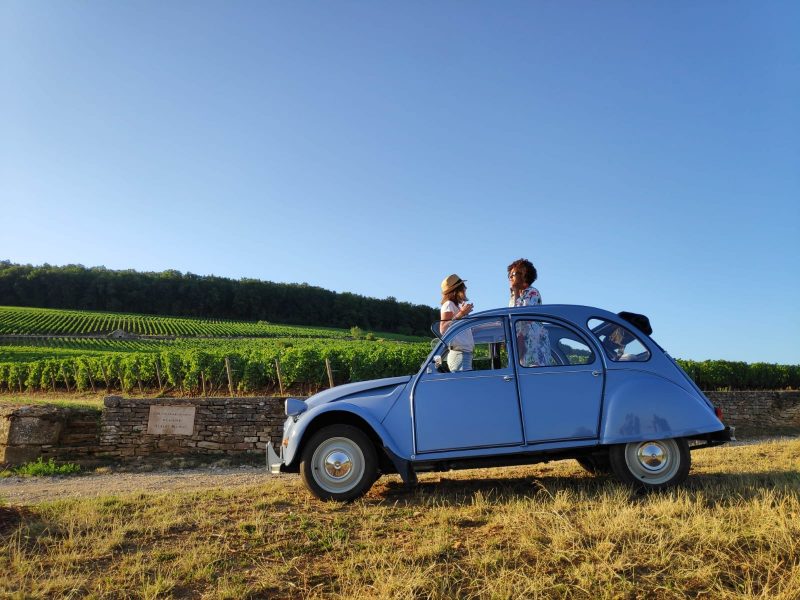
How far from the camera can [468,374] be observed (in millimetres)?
5445

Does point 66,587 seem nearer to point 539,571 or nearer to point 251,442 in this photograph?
point 539,571

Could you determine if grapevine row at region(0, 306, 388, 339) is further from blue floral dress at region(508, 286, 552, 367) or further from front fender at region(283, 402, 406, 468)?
blue floral dress at region(508, 286, 552, 367)

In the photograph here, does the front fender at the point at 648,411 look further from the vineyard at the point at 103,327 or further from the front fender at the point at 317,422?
the vineyard at the point at 103,327

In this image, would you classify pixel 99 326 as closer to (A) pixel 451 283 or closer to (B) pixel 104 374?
(B) pixel 104 374

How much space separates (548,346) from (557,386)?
42 centimetres

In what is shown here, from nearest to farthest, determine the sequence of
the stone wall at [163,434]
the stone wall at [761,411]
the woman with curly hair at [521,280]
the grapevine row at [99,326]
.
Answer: the woman with curly hair at [521,280]
the stone wall at [163,434]
the stone wall at [761,411]
the grapevine row at [99,326]

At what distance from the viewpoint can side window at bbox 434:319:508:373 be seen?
5562mm

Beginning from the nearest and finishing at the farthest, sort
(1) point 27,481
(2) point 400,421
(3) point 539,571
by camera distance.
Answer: (3) point 539,571
(2) point 400,421
(1) point 27,481

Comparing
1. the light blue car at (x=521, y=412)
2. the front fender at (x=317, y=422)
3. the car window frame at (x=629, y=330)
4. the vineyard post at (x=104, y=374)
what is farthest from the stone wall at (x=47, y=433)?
the car window frame at (x=629, y=330)

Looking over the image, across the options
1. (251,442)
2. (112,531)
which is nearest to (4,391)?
(251,442)

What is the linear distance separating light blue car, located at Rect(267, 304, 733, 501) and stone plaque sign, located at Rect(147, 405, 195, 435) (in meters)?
9.20

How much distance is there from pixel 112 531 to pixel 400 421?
8.62 feet

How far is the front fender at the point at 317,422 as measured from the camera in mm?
5371

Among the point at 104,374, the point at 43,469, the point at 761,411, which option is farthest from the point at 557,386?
the point at 104,374
